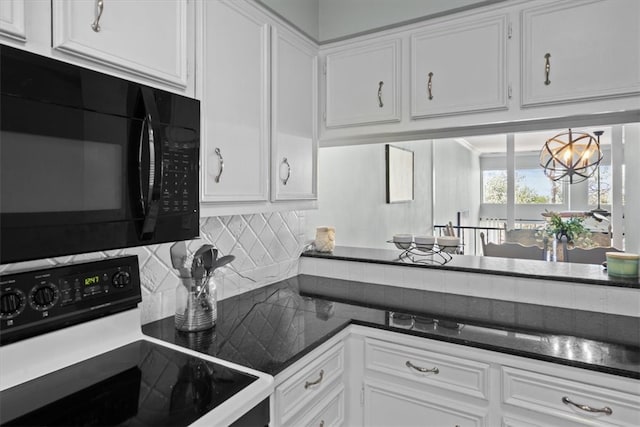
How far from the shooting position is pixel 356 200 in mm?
2855

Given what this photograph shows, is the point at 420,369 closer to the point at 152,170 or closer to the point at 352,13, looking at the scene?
the point at 152,170

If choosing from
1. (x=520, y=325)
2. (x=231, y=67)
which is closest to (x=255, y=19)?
(x=231, y=67)

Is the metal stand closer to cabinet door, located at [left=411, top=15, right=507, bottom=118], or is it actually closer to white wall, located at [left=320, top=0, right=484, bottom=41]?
cabinet door, located at [left=411, top=15, right=507, bottom=118]

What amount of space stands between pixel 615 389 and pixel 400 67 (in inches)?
57.9

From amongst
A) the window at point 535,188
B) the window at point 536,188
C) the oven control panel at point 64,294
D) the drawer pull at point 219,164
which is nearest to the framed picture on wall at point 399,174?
the window at point 535,188

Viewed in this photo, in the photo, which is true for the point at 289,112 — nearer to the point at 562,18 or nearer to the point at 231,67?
the point at 231,67

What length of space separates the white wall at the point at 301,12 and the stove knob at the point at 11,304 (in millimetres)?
1341

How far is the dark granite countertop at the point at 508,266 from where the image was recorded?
1.56 m

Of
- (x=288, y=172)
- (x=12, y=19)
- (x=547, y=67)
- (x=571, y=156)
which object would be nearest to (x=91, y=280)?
(x=12, y=19)

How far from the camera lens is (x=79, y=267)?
1048 millimetres

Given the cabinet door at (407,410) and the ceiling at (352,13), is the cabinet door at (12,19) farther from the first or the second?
the cabinet door at (407,410)

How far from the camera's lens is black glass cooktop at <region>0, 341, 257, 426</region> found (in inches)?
31.2

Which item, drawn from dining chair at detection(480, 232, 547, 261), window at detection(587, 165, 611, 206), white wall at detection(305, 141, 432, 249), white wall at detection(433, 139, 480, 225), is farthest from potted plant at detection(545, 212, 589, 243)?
white wall at detection(433, 139, 480, 225)

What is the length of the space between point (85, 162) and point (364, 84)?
54.3 inches
